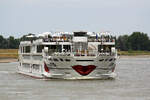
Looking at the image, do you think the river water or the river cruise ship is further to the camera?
the river cruise ship

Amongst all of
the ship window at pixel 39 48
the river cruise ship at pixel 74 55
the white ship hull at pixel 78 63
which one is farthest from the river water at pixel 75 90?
the ship window at pixel 39 48

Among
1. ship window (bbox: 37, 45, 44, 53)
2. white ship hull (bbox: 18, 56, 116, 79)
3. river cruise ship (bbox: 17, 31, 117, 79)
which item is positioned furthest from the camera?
ship window (bbox: 37, 45, 44, 53)

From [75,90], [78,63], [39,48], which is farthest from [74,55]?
[39,48]

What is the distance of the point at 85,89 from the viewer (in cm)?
5862

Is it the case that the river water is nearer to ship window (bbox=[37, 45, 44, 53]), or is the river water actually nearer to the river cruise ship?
the river cruise ship

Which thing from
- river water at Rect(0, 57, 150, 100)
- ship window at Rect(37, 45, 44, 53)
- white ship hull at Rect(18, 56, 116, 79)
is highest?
ship window at Rect(37, 45, 44, 53)

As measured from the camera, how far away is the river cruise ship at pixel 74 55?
64562 mm

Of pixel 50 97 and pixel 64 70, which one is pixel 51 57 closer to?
pixel 64 70

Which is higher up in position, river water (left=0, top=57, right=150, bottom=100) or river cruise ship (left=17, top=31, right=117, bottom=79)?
river cruise ship (left=17, top=31, right=117, bottom=79)

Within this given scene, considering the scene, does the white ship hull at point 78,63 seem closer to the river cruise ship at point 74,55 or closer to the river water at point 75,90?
the river cruise ship at point 74,55

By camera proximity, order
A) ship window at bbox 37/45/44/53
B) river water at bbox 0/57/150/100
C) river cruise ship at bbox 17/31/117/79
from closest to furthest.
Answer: river water at bbox 0/57/150/100
river cruise ship at bbox 17/31/117/79
ship window at bbox 37/45/44/53

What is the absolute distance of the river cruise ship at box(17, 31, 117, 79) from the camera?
6456 cm

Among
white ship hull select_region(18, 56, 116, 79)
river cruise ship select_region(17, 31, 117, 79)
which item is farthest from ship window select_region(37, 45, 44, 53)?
white ship hull select_region(18, 56, 116, 79)

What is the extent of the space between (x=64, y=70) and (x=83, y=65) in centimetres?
235
